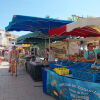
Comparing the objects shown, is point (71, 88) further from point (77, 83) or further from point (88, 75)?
point (88, 75)

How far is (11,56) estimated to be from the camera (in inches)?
283

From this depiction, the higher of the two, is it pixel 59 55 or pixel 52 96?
pixel 59 55

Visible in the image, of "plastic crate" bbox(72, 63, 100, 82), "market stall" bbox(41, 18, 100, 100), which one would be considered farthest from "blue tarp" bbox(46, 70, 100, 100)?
"plastic crate" bbox(72, 63, 100, 82)

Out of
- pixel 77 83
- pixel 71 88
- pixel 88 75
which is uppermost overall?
pixel 88 75

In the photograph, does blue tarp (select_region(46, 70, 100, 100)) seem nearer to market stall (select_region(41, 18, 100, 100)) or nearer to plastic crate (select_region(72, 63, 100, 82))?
market stall (select_region(41, 18, 100, 100))

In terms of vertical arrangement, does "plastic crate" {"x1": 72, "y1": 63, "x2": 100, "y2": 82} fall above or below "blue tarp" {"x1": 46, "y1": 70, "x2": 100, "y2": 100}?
above

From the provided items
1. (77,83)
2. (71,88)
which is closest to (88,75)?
(77,83)

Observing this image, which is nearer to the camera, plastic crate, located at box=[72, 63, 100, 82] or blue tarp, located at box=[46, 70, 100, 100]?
blue tarp, located at box=[46, 70, 100, 100]

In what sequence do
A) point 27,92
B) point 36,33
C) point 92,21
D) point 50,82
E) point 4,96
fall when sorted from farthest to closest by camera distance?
point 36,33 < point 27,92 < point 4,96 < point 50,82 < point 92,21

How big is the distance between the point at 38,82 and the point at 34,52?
9566 millimetres

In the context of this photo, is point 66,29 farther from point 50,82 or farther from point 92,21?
point 50,82

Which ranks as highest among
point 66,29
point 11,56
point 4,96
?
point 66,29

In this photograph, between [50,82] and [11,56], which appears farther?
[11,56]

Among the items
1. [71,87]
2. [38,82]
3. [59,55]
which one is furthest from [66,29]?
[59,55]
